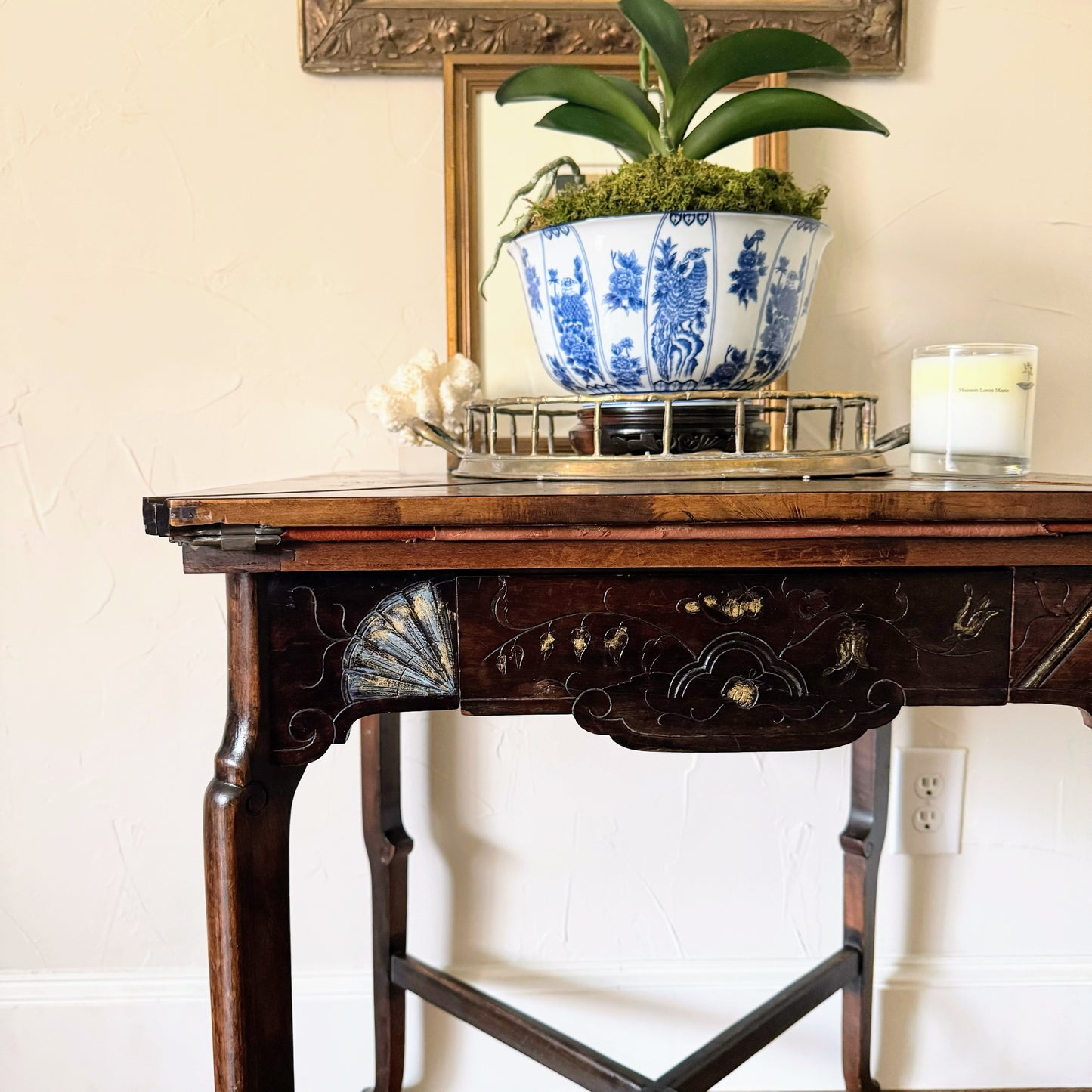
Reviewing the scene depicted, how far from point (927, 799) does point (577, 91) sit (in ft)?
2.63

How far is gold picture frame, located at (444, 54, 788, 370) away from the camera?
34.3 inches

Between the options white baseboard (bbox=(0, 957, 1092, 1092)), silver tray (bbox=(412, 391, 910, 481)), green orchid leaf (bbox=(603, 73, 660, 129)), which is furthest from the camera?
white baseboard (bbox=(0, 957, 1092, 1092))

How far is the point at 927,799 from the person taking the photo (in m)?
0.99

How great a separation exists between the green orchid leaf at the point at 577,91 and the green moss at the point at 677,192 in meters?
0.07

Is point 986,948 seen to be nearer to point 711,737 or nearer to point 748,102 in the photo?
point 711,737

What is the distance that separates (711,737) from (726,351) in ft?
0.89

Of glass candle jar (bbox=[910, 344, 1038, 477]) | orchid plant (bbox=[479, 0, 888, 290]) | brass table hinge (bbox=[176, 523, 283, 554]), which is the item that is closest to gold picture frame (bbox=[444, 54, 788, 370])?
orchid plant (bbox=[479, 0, 888, 290])

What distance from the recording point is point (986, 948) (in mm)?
1014

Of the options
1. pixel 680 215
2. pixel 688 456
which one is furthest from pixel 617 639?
pixel 680 215

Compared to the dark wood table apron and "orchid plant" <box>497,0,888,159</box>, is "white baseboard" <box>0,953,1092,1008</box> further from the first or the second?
"orchid plant" <box>497,0,888,159</box>

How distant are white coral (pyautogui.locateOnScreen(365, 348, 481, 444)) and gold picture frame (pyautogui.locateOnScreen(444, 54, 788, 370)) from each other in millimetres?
87

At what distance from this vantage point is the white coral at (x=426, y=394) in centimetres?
76

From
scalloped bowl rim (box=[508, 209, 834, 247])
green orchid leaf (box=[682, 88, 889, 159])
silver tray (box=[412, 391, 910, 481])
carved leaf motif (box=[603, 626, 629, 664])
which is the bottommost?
carved leaf motif (box=[603, 626, 629, 664])

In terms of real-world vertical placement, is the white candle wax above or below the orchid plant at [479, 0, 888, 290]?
below
